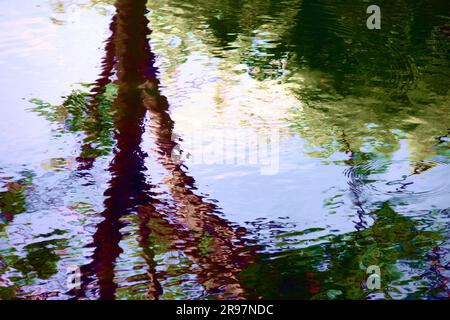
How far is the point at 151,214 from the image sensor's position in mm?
3395

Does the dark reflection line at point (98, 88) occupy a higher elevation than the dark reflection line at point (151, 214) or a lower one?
higher

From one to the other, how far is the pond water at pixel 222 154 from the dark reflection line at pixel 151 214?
0.04ft

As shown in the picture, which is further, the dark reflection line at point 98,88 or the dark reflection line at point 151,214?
the dark reflection line at point 98,88

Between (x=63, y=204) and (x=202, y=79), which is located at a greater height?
(x=202, y=79)

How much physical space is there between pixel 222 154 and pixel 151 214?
781 mm

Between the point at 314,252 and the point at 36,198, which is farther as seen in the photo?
the point at 36,198

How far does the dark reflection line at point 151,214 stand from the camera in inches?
118

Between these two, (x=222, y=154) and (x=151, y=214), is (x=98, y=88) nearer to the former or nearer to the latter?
(x=222, y=154)

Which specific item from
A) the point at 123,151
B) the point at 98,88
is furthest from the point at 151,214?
the point at 98,88

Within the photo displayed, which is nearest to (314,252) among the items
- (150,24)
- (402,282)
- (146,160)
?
(402,282)

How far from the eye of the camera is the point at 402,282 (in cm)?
302

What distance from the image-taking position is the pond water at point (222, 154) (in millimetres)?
3062
